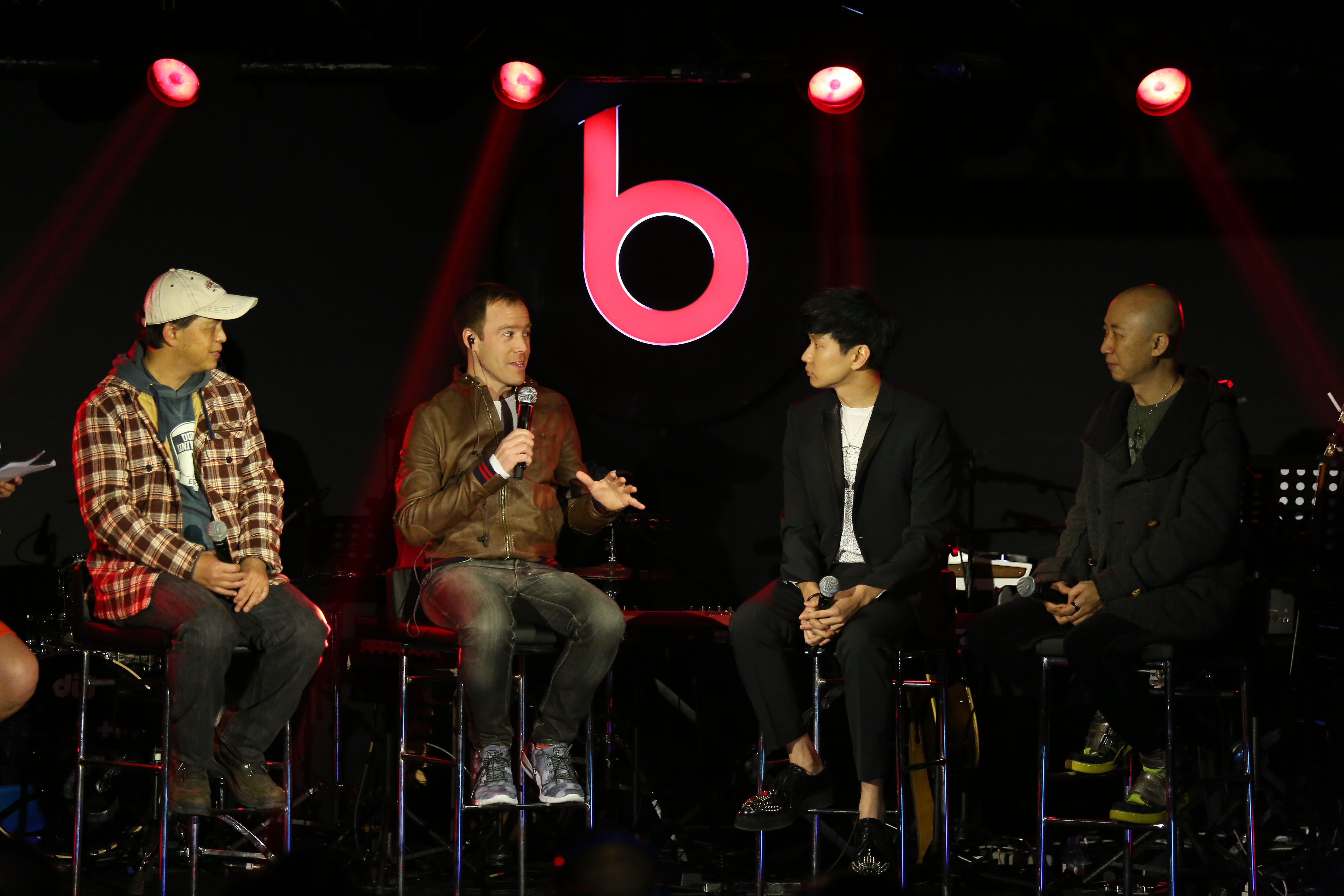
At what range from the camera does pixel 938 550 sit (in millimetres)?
3998

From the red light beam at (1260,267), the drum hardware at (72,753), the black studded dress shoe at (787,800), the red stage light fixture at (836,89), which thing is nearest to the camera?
the black studded dress shoe at (787,800)

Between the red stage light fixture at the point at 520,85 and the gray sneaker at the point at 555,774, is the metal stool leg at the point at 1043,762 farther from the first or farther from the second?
the red stage light fixture at the point at 520,85

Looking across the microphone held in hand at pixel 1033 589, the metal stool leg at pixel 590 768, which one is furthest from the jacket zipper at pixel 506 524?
the microphone held in hand at pixel 1033 589

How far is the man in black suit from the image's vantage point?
3779 mm

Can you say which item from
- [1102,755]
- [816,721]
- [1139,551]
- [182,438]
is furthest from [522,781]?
[1139,551]

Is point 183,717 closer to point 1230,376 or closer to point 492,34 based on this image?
point 492,34

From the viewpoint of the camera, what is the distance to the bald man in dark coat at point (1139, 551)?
12.4ft

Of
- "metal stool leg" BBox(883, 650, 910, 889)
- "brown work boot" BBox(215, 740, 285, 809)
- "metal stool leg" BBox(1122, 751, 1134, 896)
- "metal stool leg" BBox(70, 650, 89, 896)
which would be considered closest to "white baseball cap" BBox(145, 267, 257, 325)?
"metal stool leg" BBox(70, 650, 89, 896)

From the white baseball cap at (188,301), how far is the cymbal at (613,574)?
1.49 m

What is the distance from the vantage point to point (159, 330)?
A: 417 cm

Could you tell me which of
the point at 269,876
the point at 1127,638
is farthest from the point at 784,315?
the point at 269,876

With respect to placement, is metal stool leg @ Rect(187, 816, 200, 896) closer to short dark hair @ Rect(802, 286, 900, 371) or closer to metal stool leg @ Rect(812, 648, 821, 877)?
metal stool leg @ Rect(812, 648, 821, 877)

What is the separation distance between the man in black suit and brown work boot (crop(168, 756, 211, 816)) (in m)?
1.56

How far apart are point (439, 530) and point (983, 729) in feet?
8.98
